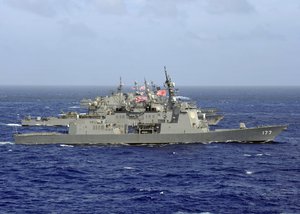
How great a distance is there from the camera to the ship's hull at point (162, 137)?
71062 mm

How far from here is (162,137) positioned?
2793 inches

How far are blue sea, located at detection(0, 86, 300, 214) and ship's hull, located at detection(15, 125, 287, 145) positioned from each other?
1349 mm

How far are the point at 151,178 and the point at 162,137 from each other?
22.1 metres

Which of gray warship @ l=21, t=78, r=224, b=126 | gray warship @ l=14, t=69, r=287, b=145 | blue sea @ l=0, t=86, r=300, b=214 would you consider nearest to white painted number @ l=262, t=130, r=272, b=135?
gray warship @ l=14, t=69, r=287, b=145

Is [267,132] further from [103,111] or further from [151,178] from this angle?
[103,111]

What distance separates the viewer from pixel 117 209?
37.7m

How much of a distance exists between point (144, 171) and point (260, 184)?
12381 mm

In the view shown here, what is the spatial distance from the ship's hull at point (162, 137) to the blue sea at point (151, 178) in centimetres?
135

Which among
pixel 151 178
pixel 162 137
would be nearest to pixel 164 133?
pixel 162 137

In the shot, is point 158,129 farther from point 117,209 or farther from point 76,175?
point 117,209

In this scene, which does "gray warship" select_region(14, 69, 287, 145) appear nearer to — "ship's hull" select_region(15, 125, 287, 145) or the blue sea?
"ship's hull" select_region(15, 125, 287, 145)

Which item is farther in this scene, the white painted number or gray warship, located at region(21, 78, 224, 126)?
gray warship, located at region(21, 78, 224, 126)

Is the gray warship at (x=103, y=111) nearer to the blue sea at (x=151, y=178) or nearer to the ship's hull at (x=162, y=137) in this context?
the ship's hull at (x=162, y=137)

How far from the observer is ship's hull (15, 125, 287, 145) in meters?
71.1
